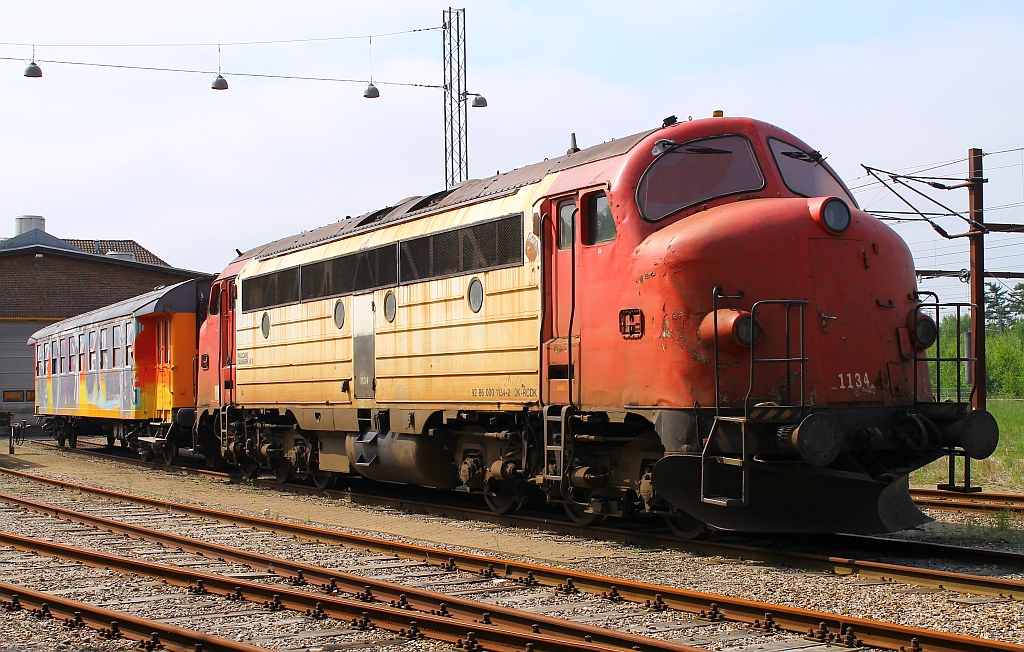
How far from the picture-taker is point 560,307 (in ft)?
35.6

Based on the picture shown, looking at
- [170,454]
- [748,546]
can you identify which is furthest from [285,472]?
[748,546]

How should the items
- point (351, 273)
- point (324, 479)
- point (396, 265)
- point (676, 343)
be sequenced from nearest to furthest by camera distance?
point (676, 343) < point (396, 265) < point (351, 273) < point (324, 479)

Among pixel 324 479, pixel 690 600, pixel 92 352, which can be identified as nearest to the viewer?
pixel 690 600

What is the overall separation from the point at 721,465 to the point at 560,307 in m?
2.46

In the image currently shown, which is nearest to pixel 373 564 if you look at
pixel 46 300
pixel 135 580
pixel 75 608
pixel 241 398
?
pixel 135 580

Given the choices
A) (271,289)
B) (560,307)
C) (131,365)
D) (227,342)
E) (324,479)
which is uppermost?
(271,289)

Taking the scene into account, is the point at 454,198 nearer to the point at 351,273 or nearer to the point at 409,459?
the point at 351,273

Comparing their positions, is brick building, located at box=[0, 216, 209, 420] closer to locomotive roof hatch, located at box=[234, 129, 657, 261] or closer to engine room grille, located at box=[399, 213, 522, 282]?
locomotive roof hatch, located at box=[234, 129, 657, 261]

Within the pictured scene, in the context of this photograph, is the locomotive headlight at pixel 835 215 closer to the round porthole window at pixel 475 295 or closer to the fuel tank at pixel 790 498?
the fuel tank at pixel 790 498

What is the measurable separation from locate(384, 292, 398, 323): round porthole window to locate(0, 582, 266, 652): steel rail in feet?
19.5

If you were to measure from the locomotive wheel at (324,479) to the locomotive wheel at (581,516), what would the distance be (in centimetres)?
579

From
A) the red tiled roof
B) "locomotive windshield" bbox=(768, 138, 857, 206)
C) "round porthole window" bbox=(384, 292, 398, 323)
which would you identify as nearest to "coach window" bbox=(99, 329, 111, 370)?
"round porthole window" bbox=(384, 292, 398, 323)

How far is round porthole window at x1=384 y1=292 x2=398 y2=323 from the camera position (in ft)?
44.6

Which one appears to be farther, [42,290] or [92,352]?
[42,290]
